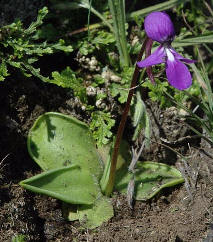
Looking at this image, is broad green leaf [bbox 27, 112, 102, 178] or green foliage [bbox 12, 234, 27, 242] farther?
broad green leaf [bbox 27, 112, 102, 178]

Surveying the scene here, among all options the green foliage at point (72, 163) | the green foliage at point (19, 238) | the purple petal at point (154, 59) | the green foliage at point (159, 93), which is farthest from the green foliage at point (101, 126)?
the purple petal at point (154, 59)

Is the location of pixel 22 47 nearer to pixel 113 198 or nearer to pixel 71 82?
pixel 71 82

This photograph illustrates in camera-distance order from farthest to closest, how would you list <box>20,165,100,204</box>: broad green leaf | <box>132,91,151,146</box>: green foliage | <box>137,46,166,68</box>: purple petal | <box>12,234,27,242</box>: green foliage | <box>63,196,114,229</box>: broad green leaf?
<box>132,91,151,146</box>: green foliage < <box>63,196,114,229</box>: broad green leaf < <box>20,165,100,204</box>: broad green leaf < <box>12,234,27,242</box>: green foliage < <box>137,46,166,68</box>: purple petal

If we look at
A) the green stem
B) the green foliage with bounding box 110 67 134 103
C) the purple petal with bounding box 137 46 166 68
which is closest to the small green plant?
the green foliage with bounding box 110 67 134 103

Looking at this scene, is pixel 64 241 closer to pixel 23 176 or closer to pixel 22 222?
pixel 22 222

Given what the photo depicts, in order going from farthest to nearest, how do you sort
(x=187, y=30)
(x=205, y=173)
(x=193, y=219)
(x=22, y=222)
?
1. (x=187, y=30)
2. (x=205, y=173)
3. (x=193, y=219)
4. (x=22, y=222)

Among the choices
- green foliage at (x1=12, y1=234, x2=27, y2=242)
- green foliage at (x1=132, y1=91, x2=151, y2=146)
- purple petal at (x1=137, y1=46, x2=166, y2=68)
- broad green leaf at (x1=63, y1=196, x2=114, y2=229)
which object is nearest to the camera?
purple petal at (x1=137, y1=46, x2=166, y2=68)

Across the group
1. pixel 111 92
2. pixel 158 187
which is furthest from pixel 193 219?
Result: pixel 111 92

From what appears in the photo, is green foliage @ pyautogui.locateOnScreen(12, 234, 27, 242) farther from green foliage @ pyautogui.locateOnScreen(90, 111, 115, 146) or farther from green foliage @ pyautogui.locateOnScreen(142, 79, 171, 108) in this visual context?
green foliage @ pyautogui.locateOnScreen(142, 79, 171, 108)
